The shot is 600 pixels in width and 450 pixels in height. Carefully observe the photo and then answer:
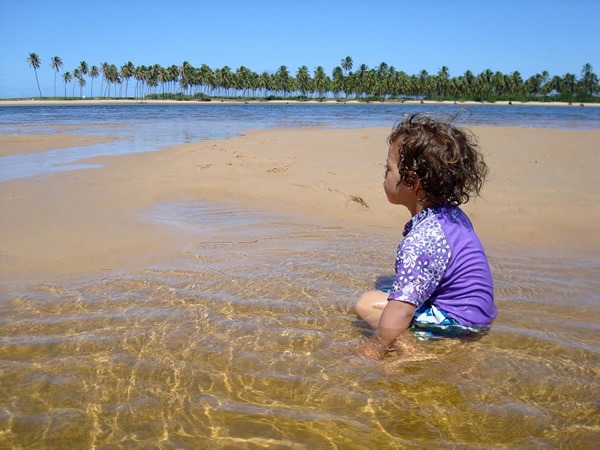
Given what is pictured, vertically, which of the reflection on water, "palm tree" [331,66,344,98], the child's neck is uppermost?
"palm tree" [331,66,344,98]

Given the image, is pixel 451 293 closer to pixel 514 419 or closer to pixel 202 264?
pixel 514 419

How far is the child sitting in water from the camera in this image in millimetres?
2365

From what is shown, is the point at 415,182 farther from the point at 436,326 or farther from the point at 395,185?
the point at 436,326

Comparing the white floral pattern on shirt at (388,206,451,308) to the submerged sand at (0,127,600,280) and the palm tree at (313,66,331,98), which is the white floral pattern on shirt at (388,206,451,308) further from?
the palm tree at (313,66,331,98)

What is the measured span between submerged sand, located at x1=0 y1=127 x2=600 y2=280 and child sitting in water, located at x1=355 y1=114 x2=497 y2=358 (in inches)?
99.4

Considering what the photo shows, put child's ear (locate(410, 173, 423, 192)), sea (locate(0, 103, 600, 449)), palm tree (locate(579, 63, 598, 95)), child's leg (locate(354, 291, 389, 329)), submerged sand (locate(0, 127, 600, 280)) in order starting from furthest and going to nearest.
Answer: palm tree (locate(579, 63, 598, 95)) < submerged sand (locate(0, 127, 600, 280)) < child's leg (locate(354, 291, 389, 329)) < child's ear (locate(410, 173, 423, 192)) < sea (locate(0, 103, 600, 449))

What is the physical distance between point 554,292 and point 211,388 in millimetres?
2657

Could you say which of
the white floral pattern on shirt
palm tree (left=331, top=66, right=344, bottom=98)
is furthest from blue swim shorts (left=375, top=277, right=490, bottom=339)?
palm tree (left=331, top=66, right=344, bottom=98)

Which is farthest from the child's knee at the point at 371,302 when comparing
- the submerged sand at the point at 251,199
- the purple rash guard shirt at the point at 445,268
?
the submerged sand at the point at 251,199

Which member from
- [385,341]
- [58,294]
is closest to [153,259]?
[58,294]

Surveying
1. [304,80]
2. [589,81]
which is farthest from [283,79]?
[589,81]

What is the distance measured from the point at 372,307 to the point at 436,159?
38.9 inches

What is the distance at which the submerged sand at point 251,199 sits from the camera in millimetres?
4617

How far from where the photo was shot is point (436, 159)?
2383 millimetres
